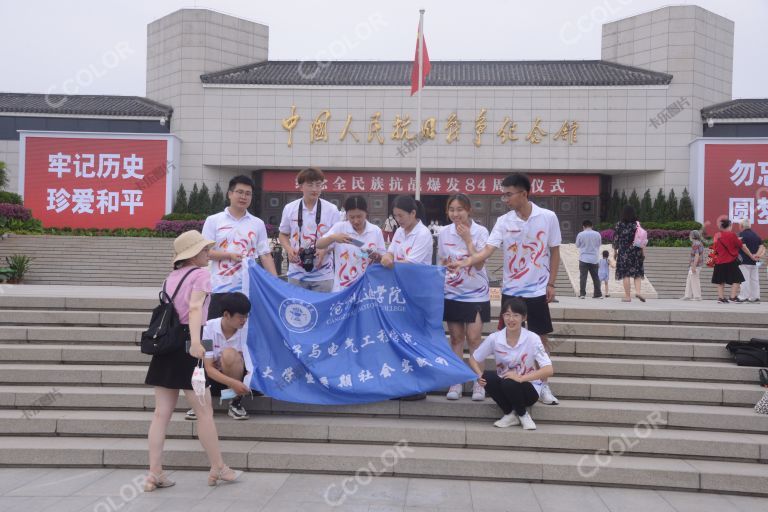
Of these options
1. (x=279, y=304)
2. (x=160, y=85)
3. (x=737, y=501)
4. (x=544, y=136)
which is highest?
(x=160, y=85)

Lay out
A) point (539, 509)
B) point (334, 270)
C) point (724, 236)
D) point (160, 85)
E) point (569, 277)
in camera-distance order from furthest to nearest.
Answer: point (160, 85)
point (569, 277)
point (724, 236)
point (334, 270)
point (539, 509)

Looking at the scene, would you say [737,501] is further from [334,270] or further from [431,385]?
[334,270]

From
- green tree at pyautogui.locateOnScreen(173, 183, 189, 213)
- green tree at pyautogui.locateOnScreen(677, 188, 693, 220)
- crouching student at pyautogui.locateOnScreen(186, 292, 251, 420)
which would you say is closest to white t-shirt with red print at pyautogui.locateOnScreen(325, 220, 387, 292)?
crouching student at pyautogui.locateOnScreen(186, 292, 251, 420)

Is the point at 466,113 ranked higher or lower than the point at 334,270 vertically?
higher

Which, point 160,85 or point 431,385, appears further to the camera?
point 160,85

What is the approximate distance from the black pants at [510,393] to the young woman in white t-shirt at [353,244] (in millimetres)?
1361

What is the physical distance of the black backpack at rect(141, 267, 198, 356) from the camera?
420cm

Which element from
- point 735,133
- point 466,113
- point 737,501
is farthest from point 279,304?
point 735,133

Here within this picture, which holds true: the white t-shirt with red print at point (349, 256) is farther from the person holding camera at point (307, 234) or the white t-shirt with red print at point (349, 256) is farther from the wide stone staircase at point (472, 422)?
the wide stone staircase at point (472, 422)

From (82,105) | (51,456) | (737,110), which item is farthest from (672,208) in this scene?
(82,105)

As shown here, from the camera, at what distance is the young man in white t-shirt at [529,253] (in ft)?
17.5

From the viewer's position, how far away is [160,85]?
94.7 ft

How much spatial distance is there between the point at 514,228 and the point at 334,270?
5.38 ft

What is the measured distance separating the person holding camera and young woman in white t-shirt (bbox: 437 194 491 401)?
1048 mm
